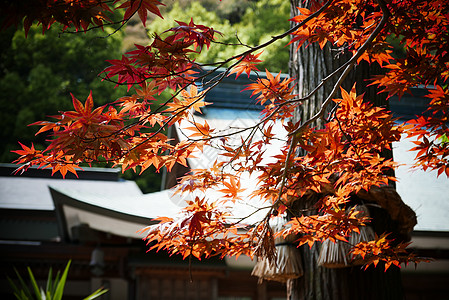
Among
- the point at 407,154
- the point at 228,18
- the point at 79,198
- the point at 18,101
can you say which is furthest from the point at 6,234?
the point at 228,18

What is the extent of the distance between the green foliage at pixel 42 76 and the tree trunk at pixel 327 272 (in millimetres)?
11408

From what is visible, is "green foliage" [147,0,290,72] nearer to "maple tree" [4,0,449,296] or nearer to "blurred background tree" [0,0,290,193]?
"blurred background tree" [0,0,290,193]

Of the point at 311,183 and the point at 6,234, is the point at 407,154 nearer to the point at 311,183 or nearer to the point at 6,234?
the point at 311,183

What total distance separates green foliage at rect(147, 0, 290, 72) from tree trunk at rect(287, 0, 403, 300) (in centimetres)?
1109

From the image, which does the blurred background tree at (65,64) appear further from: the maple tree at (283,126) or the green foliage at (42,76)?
the maple tree at (283,126)

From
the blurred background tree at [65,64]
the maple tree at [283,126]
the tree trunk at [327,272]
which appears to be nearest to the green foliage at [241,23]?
the blurred background tree at [65,64]

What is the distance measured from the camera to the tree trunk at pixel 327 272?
6.76ft

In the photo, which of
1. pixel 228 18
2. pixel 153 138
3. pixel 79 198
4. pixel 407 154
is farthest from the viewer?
pixel 228 18

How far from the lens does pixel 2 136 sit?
506 inches

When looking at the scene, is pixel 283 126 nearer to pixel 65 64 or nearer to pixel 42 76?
pixel 42 76

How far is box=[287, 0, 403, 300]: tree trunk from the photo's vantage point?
2061mm

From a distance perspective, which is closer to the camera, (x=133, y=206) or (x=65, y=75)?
(x=133, y=206)

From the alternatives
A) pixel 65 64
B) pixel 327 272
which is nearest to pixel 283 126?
pixel 327 272

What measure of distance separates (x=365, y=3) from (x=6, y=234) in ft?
22.1
